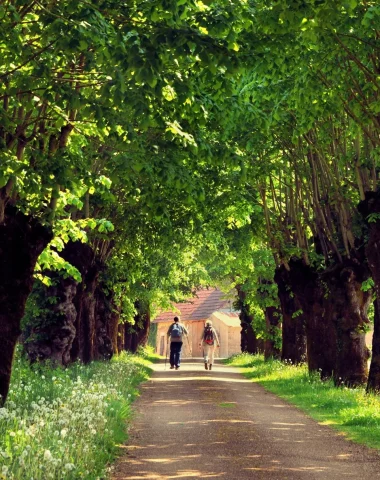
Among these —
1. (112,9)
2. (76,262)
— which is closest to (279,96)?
(112,9)

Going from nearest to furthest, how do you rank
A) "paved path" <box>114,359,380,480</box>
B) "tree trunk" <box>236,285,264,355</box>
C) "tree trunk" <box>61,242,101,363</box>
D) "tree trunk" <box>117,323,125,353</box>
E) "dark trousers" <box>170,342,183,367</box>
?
"paved path" <box>114,359,380,480</box>, "tree trunk" <box>61,242,101,363</box>, "dark trousers" <box>170,342,183,367</box>, "tree trunk" <box>236,285,264,355</box>, "tree trunk" <box>117,323,125,353</box>

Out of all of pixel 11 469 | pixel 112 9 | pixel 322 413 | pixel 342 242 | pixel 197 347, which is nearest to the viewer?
pixel 11 469

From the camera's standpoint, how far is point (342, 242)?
2366 centimetres

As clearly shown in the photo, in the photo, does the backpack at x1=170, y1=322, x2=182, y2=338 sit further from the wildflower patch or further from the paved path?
the wildflower patch

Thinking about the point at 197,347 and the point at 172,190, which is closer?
the point at 172,190

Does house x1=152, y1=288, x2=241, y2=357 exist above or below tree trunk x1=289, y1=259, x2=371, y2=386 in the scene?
above

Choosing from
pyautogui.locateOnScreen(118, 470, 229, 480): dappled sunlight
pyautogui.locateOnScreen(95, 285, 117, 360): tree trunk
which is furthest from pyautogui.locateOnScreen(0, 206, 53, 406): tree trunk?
pyautogui.locateOnScreen(95, 285, 117, 360): tree trunk

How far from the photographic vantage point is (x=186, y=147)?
11.4m

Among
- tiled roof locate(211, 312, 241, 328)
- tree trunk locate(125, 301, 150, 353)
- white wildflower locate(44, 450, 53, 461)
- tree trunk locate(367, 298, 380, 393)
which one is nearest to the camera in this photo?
white wildflower locate(44, 450, 53, 461)

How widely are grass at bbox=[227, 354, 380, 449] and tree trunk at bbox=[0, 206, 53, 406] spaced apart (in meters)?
5.19

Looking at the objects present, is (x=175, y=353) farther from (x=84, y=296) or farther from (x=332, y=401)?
(x=332, y=401)

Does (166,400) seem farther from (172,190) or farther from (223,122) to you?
(223,122)

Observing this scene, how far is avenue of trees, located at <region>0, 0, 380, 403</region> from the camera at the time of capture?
8.98 m

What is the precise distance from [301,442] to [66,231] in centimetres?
579
